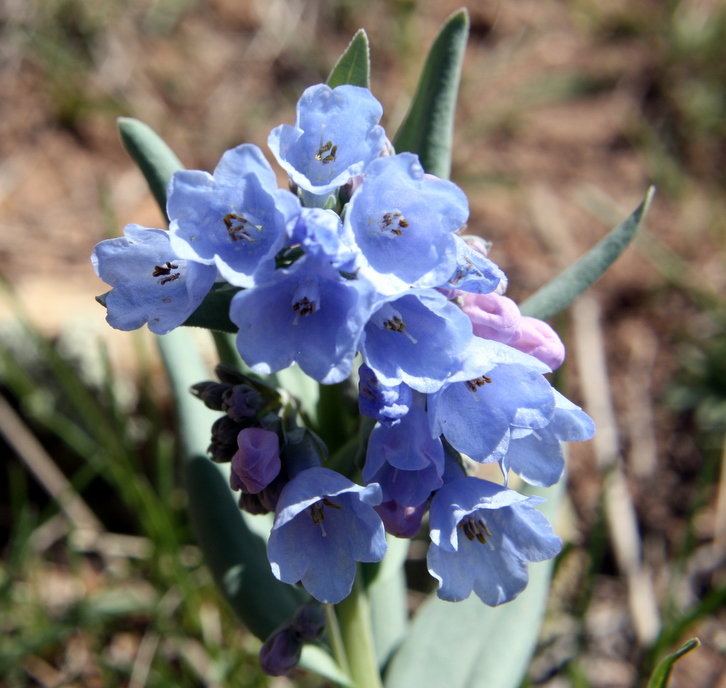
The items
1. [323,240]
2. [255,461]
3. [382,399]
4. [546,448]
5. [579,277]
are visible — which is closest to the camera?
[323,240]

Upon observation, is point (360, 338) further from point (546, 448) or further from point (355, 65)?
point (355, 65)

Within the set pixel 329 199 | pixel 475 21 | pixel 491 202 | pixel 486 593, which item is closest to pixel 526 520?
pixel 486 593

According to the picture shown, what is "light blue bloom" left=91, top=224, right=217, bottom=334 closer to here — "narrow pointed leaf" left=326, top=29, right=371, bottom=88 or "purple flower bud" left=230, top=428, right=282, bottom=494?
"purple flower bud" left=230, top=428, right=282, bottom=494

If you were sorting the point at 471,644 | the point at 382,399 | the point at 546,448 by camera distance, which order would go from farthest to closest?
the point at 471,644, the point at 546,448, the point at 382,399

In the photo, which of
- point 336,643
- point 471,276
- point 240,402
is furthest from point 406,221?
point 336,643

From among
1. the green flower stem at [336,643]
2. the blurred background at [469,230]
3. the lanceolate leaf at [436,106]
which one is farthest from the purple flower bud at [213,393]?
the blurred background at [469,230]

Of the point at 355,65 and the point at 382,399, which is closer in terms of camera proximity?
the point at 382,399

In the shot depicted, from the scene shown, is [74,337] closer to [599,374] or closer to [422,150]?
[422,150]
